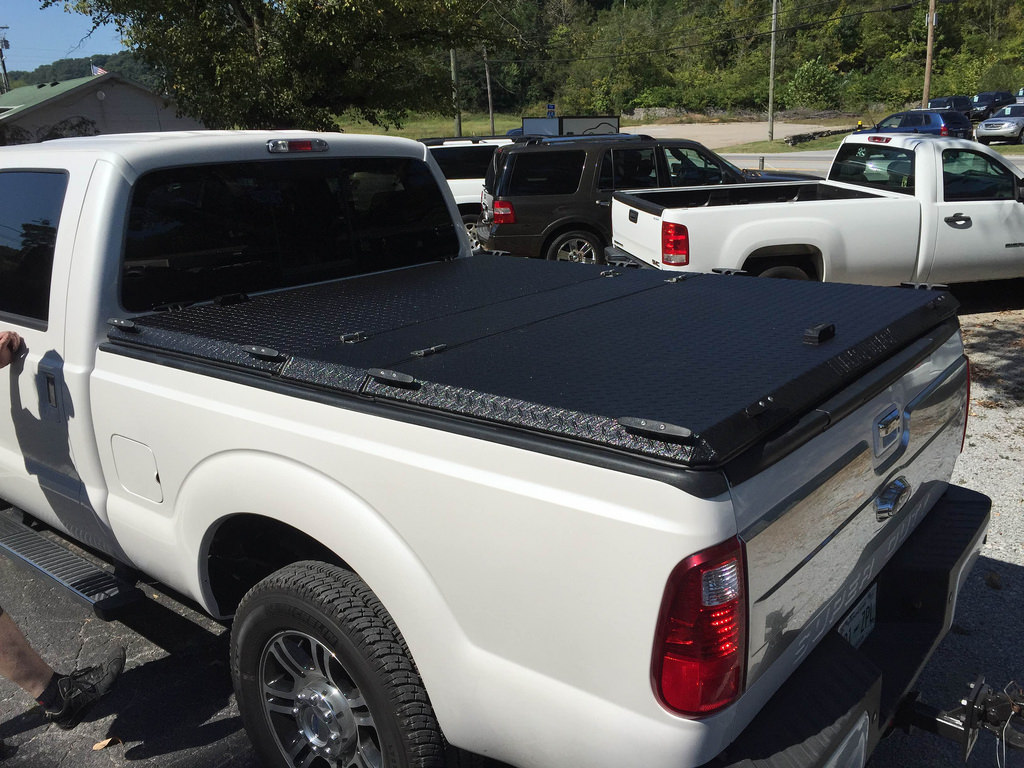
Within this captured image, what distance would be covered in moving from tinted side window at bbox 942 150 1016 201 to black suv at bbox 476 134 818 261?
3046mm

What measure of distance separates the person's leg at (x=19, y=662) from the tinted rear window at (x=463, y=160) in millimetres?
12826

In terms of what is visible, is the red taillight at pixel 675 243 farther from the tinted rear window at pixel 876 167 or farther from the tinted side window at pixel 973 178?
the tinted side window at pixel 973 178

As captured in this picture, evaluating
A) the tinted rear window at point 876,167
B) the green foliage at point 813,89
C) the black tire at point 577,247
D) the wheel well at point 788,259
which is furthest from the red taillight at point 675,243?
the green foliage at point 813,89

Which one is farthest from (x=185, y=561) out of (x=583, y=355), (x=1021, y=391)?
(x=1021, y=391)

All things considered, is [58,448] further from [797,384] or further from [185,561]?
[797,384]

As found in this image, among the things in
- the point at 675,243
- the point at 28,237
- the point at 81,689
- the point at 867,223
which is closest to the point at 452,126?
the point at 867,223

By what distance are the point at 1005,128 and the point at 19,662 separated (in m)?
38.7

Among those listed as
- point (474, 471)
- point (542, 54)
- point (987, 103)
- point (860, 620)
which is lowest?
point (987, 103)

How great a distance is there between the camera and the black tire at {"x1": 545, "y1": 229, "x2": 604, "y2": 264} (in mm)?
11609

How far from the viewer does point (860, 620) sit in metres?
2.38

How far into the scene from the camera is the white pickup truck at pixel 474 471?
1.76 metres

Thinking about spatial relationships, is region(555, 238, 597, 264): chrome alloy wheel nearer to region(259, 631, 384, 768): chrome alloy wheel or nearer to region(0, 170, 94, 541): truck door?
region(0, 170, 94, 541): truck door

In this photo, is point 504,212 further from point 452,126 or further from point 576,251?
point 452,126

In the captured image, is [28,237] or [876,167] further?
[876,167]
